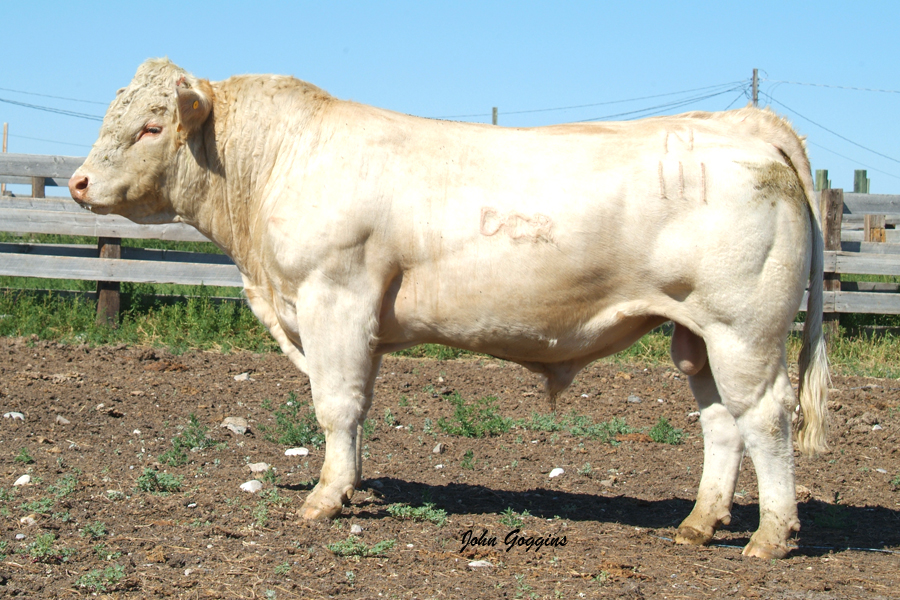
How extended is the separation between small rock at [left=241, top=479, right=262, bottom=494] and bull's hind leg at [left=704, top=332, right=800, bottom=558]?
8.52 feet

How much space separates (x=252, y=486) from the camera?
5117 mm

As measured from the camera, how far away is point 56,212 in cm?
1030

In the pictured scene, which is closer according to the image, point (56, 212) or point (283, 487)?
point (283, 487)

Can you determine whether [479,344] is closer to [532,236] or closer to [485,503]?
[532,236]

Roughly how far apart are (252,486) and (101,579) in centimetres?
151

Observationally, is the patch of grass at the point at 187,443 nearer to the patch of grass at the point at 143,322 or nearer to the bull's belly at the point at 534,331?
the bull's belly at the point at 534,331

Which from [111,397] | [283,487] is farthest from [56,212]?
[283,487]

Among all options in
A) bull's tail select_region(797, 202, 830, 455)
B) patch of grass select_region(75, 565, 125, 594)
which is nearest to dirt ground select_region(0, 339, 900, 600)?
patch of grass select_region(75, 565, 125, 594)

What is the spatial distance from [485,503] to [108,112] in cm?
304

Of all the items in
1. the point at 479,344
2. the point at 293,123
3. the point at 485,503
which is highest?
the point at 293,123

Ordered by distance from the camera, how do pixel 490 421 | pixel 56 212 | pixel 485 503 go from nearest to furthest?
pixel 485 503 → pixel 490 421 → pixel 56 212

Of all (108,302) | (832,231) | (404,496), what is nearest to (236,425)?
(404,496)

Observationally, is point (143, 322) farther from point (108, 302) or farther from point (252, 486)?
point (252, 486)

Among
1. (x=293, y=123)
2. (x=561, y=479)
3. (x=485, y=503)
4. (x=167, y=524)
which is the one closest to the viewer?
(x=167, y=524)
